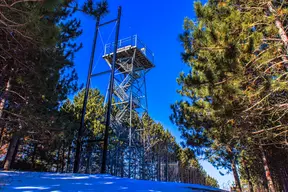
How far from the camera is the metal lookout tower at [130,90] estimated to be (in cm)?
1272

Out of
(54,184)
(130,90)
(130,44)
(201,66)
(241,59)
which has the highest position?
(130,44)

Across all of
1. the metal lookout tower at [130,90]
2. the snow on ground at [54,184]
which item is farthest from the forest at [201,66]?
the metal lookout tower at [130,90]

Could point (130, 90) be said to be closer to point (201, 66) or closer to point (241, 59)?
point (201, 66)

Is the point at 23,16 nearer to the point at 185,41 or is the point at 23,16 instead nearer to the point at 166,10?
the point at 185,41

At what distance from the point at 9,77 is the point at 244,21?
5.62m

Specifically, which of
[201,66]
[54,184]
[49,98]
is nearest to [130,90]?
[49,98]

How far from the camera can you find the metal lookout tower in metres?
12.7

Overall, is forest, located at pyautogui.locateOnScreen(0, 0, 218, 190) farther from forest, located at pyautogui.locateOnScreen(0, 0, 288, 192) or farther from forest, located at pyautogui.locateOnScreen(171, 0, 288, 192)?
forest, located at pyautogui.locateOnScreen(171, 0, 288, 192)

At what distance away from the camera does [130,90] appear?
515 inches

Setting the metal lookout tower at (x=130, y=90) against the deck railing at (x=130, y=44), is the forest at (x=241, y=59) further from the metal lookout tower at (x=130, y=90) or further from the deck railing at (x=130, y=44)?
the deck railing at (x=130, y=44)

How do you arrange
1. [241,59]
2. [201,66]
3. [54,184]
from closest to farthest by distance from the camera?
[54,184] < [241,59] < [201,66]

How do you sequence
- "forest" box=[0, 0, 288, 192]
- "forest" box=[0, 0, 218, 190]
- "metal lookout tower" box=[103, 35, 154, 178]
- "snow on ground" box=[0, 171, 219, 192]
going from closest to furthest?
"forest" box=[0, 0, 218, 190] → "snow on ground" box=[0, 171, 219, 192] → "forest" box=[0, 0, 288, 192] → "metal lookout tower" box=[103, 35, 154, 178]

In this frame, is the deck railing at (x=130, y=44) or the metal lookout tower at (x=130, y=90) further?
the deck railing at (x=130, y=44)

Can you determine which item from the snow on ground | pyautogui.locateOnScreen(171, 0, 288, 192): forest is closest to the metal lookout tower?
the snow on ground
